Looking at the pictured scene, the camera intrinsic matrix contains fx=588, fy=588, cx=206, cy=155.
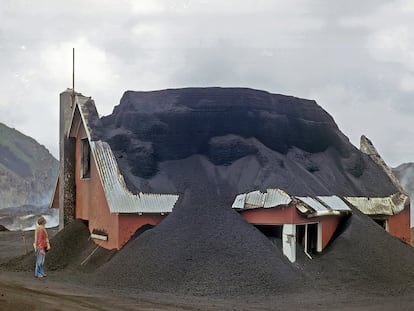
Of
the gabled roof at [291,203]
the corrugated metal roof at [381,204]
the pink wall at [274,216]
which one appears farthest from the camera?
the corrugated metal roof at [381,204]

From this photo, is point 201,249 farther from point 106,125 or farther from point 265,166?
point 106,125

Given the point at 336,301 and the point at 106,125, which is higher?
the point at 106,125

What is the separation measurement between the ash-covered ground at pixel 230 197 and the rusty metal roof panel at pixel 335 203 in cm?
39

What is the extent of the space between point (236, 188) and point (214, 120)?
3379mm

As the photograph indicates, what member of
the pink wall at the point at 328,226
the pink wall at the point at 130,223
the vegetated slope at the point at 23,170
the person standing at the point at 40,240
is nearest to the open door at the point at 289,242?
the pink wall at the point at 328,226

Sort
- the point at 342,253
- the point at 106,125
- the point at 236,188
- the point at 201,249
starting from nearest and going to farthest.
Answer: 1. the point at 201,249
2. the point at 342,253
3. the point at 236,188
4. the point at 106,125

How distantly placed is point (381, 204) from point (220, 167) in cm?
639

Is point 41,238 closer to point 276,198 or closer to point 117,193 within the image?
point 117,193

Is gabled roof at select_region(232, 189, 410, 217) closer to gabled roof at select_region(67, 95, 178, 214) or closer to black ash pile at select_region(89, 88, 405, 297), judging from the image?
black ash pile at select_region(89, 88, 405, 297)

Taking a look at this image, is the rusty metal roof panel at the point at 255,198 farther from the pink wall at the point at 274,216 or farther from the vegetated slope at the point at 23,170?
the vegetated slope at the point at 23,170

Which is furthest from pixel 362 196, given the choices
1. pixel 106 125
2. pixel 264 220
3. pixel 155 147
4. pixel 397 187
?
pixel 106 125

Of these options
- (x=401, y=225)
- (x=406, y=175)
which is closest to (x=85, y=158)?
(x=401, y=225)

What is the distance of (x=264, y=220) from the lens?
17984 millimetres

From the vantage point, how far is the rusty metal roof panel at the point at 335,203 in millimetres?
19016
